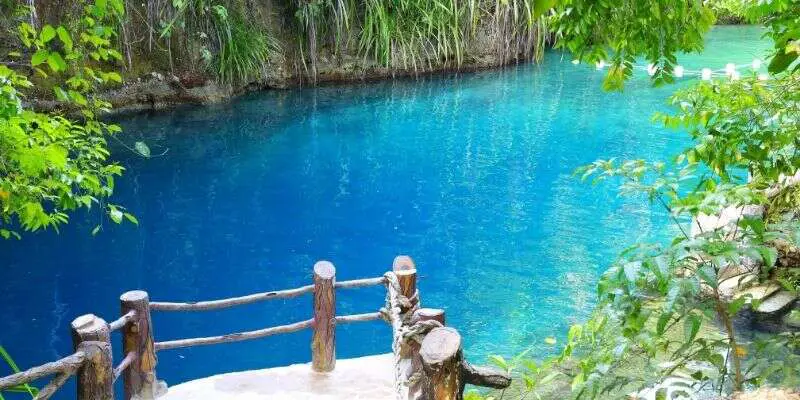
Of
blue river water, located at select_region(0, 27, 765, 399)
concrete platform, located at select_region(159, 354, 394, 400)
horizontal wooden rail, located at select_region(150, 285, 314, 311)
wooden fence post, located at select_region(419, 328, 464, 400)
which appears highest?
wooden fence post, located at select_region(419, 328, 464, 400)

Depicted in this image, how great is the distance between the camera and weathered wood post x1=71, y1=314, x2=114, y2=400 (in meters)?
2.82

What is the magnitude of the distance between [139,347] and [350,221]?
4533mm

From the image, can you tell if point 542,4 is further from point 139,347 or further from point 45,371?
point 139,347

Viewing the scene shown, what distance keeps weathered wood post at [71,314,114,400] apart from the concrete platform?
707 mm

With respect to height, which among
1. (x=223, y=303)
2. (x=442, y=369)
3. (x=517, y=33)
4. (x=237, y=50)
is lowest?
(x=223, y=303)

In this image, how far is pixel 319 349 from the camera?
12.6 ft

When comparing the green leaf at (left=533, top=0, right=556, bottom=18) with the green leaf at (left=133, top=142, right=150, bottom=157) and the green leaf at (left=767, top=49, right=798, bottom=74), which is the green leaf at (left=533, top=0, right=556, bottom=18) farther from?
the green leaf at (left=133, top=142, right=150, bottom=157)

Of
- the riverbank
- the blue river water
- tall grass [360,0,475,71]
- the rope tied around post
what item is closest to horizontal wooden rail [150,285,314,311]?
the rope tied around post

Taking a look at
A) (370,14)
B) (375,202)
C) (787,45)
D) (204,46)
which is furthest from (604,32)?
(370,14)

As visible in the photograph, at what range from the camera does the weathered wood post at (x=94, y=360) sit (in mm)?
2820

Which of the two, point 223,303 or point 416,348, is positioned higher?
Answer: point 416,348

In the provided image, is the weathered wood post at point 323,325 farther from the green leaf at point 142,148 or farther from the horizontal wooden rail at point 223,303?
the green leaf at point 142,148

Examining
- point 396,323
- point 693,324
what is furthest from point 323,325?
point 693,324

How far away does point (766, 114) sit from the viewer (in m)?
2.54
